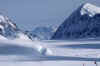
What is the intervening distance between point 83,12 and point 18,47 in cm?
16602

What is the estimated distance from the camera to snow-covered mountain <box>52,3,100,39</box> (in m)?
144

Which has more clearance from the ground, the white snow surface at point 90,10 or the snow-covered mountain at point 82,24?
the white snow surface at point 90,10

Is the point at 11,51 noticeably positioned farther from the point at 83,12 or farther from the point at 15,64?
the point at 83,12

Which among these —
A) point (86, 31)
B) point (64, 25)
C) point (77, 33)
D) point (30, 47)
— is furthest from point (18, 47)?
point (64, 25)

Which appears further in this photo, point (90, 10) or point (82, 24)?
point (90, 10)

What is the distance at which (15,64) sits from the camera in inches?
357

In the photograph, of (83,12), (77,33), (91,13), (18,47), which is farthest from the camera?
(83,12)

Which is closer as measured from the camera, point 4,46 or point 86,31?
point 4,46

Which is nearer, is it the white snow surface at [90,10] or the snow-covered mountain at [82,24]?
the snow-covered mountain at [82,24]

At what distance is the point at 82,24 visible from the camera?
553 feet

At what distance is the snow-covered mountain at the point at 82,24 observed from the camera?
5650 inches

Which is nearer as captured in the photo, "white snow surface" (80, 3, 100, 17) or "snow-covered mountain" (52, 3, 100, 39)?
A: "snow-covered mountain" (52, 3, 100, 39)

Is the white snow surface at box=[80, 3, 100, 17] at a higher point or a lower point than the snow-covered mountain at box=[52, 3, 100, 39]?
higher

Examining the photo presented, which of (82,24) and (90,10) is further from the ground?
(90,10)
